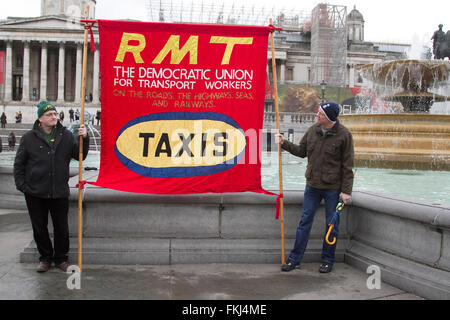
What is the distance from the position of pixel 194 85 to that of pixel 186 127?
0.47 meters

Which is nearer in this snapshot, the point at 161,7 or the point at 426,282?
the point at 426,282

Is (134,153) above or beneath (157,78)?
beneath

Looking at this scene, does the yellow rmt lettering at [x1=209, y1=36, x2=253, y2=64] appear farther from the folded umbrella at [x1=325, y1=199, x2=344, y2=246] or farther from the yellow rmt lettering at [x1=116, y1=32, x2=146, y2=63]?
the folded umbrella at [x1=325, y1=199, x2=344, y2=246]

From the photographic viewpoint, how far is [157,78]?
496cm

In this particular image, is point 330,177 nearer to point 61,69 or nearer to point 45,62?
point 61,69

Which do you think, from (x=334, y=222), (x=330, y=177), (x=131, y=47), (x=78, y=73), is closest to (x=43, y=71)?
(x=78, y=73)

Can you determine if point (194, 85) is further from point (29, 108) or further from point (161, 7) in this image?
Answer: point (161, 7)

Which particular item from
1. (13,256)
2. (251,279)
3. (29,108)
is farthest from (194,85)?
(29,108)

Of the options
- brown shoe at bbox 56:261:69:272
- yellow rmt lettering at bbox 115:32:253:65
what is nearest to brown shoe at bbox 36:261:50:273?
brown shoe at bbox 56:261:69:272

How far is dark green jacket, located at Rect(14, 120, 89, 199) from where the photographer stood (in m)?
4.66

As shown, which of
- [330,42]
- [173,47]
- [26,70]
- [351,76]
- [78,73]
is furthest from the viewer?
[351,76]

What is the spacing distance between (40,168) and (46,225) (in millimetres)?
624

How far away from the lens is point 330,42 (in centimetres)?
6825

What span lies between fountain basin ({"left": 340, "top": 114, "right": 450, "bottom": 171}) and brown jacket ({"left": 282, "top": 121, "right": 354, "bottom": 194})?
7.38 m
